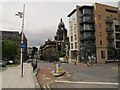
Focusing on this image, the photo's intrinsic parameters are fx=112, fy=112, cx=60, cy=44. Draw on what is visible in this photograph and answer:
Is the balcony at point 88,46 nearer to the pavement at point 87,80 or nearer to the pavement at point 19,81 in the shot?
the pavement at point 87,80

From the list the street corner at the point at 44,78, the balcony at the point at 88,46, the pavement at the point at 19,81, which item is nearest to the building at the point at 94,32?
the balcony at the point at 88,46

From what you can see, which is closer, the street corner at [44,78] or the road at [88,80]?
the road at [88,80]

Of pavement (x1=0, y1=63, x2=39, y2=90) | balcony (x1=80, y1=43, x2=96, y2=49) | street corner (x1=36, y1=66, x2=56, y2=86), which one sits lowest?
street corner (x1=36, y1=66, x2=56, y2=86)

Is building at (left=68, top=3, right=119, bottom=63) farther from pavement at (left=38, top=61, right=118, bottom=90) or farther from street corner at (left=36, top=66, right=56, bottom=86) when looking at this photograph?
street corner at (left=36, top=66, right=56, bottom=86)

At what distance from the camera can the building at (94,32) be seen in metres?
37.3

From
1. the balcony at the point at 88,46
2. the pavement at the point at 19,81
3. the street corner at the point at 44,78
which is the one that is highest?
the balcony at the point at 88,46

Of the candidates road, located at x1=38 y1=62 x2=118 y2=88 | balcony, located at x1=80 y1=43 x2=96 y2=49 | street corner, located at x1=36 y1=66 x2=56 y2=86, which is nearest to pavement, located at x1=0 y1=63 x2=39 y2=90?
street corner, located at x1=36 y1=66 x2=56 y2=86

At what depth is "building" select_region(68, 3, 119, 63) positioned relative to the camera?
1468 inches

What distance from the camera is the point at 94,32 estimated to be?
127 feet

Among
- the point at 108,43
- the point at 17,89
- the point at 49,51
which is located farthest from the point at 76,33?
the point at 49,51

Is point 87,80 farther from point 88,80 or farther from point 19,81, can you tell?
point 19,81

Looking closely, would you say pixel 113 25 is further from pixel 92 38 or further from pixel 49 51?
pixel 49 51

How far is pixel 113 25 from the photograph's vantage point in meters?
40.2

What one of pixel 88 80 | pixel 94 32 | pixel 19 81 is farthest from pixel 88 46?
pixel 19 81
